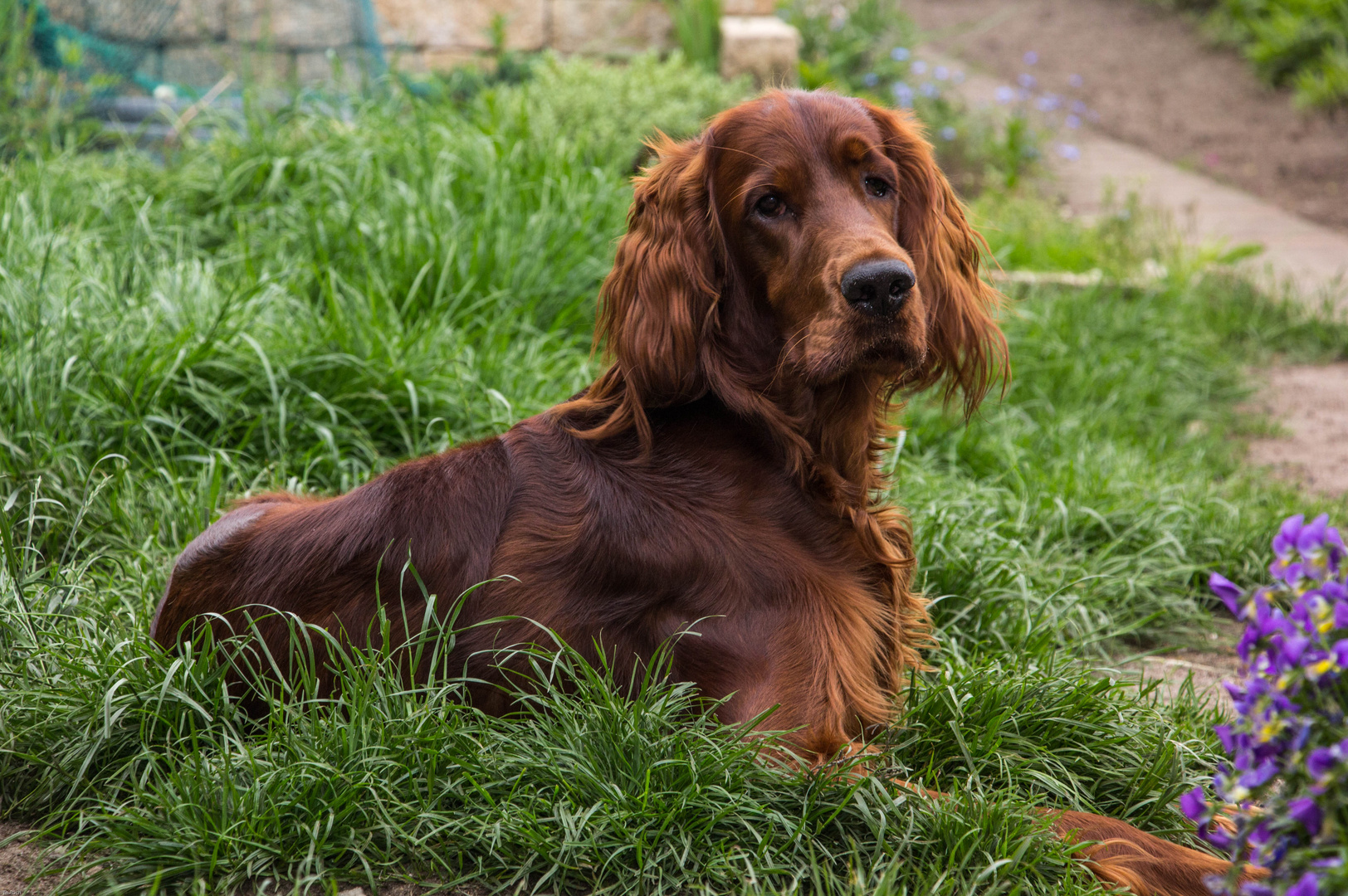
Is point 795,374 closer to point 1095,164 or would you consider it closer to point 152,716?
point 152,716

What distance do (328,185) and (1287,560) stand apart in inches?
161

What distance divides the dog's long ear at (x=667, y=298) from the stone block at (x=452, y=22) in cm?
531

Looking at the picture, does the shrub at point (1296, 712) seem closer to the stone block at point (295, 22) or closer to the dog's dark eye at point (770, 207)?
the dog's dark eye at point (770, 207)

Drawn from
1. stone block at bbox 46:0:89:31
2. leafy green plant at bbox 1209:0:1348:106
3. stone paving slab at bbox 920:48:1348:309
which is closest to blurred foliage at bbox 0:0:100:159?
stone block at bbox 46:0:89:31

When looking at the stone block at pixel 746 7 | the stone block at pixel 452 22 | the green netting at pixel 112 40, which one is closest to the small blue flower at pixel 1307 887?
the green netting at pixel 112 40

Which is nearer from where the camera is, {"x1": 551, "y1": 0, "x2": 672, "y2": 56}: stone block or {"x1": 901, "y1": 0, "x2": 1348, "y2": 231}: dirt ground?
{"x1": 551, "y1": 0, "x2": 672, "y2": 56}: stone block

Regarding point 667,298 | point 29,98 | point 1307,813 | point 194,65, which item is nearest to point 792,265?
point 667,298

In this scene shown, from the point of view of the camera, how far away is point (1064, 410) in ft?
14.9

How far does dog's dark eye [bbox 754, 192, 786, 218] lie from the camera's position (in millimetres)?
2238

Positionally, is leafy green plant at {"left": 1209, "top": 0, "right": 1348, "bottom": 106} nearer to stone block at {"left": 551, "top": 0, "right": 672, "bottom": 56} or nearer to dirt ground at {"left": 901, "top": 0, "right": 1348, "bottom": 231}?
dirt ground at {"left": 901, "top": 0, "right": 1348, "bottom": 231}

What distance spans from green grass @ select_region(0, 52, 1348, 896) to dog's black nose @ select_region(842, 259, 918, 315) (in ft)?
2.67

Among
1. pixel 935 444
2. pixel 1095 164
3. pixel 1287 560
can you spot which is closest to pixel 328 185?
pixel 935 444

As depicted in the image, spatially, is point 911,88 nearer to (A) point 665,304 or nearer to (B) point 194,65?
(B) point 194,65

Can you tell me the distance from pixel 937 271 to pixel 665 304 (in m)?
0.60
